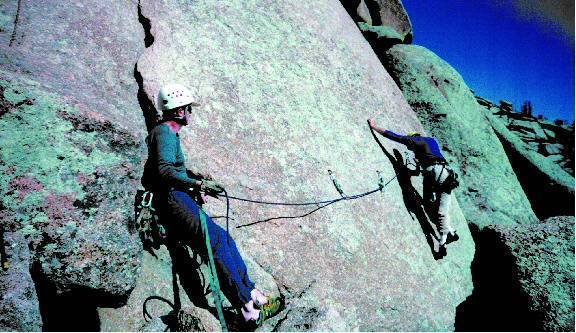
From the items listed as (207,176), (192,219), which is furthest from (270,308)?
(207,176)

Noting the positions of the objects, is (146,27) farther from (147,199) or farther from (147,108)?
(147,199)

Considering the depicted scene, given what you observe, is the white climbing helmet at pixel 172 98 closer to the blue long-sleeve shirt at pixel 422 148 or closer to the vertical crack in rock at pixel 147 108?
the vertical crack in rock at pixel 147 108

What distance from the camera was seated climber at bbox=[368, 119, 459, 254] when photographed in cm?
670

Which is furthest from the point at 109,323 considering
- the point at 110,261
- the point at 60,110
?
the point at 60,110

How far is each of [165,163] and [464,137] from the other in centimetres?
856

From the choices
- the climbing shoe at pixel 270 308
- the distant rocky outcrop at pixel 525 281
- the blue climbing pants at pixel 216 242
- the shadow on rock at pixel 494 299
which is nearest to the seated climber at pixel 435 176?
the shadow on rock at pixel 494 299

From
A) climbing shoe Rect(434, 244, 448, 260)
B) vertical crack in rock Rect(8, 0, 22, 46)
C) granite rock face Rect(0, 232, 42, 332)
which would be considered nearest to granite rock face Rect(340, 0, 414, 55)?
climbing shoe Rect(434, 244, 448, 260)

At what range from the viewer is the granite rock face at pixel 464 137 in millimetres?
8883

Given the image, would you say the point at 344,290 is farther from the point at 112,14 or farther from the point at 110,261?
the point at 112,14

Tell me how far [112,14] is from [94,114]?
2.52 m

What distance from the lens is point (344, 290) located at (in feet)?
15.5

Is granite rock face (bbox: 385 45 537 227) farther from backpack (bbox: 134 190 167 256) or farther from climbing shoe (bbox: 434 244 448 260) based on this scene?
backpack (bbox: 134 190 167 256)

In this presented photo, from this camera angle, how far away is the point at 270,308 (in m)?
3.86

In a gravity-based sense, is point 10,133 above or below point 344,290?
above
